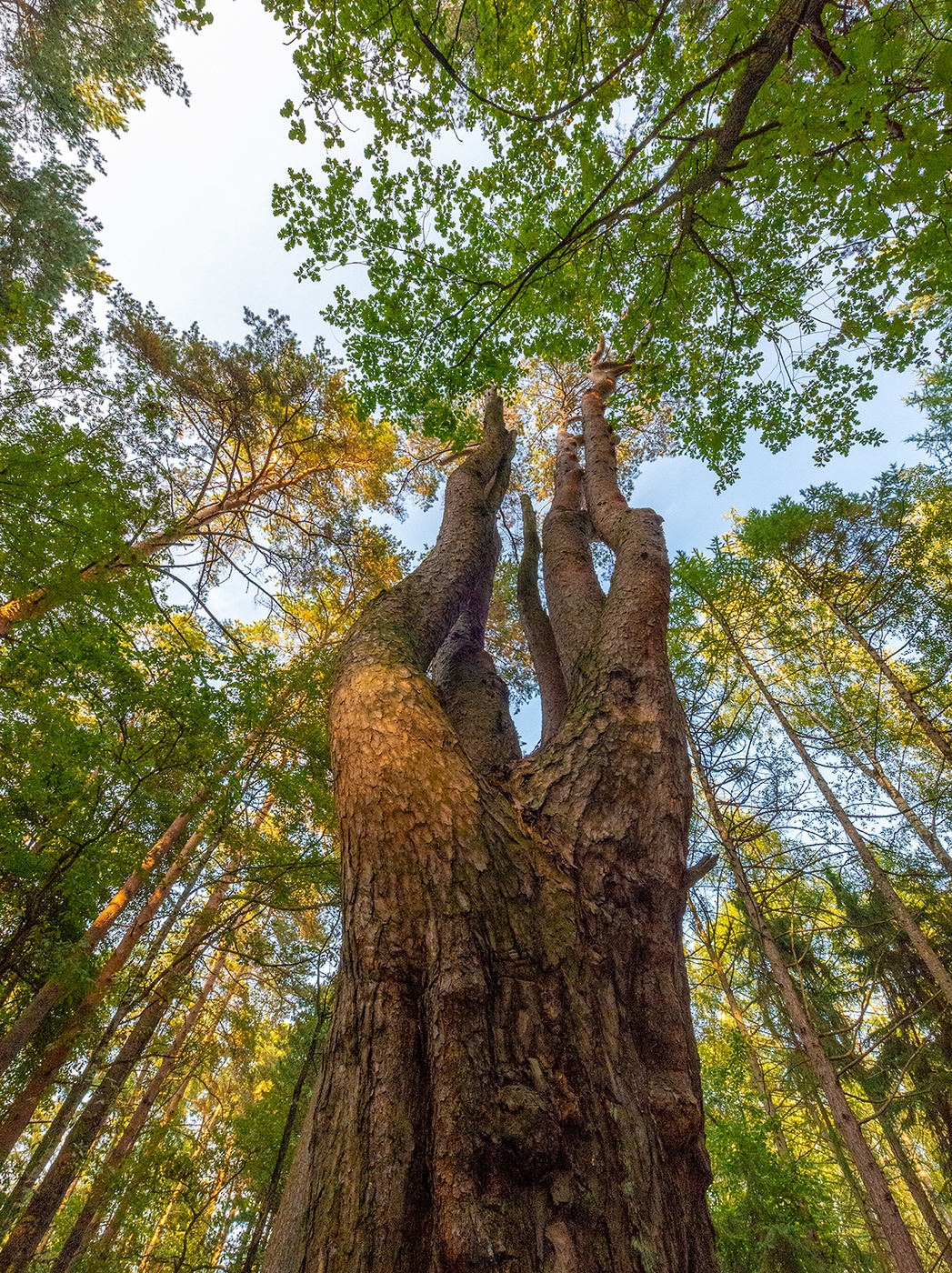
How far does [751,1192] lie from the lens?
5.98 metres

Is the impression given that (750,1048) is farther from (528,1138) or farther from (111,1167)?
(528,1138)

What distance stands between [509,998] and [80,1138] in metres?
6.23

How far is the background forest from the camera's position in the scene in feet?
14.5

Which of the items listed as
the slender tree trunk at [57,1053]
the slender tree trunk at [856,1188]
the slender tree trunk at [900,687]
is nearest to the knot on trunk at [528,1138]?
the slender tree trunk at [57,1053]

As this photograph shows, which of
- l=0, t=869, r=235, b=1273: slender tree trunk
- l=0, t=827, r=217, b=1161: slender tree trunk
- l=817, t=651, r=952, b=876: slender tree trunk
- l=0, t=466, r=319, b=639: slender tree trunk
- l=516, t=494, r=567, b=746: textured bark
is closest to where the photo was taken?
l=516, t=494, r=567, b=746: textured bark

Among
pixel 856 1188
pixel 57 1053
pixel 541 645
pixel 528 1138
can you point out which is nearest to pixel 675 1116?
pixel 528 1138

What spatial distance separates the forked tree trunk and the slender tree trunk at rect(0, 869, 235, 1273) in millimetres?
3962

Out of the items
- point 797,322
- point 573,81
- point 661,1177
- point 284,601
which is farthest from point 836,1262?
point 573,81

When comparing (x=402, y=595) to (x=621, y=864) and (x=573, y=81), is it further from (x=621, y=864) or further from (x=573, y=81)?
(x=573, y=81)

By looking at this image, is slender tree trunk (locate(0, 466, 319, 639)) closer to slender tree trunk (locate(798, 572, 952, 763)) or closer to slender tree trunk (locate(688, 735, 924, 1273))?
slender tree trunk (locate(688, 735, 924, 1273))

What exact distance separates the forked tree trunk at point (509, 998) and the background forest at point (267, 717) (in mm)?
765

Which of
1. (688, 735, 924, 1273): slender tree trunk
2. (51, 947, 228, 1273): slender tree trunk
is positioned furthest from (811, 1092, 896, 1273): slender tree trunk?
(51, 947, 228, 1273): slender tree trunk

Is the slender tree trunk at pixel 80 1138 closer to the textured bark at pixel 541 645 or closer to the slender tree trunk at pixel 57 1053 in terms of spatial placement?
the slender tree trunk at pixel 57 1053

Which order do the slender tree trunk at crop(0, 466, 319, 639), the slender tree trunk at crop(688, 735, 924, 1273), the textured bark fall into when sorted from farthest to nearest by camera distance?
1. the slender tree trunk at crop(0, 466, 319, 639)
2. the slender tree trunk at crop(688, 735, 924, 1273)
3. the textured bark
